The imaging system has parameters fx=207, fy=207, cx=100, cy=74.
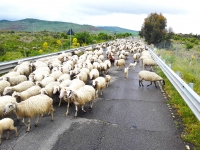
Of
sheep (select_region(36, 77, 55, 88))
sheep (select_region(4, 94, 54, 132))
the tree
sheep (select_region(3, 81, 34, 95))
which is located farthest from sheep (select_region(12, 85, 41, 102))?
the tree

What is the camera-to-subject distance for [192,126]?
5.86 m

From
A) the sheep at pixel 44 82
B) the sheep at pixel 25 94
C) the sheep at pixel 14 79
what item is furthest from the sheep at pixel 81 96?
the sheep at pixel 14 79

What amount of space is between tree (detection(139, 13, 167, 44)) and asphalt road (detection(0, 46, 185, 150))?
3471 cm

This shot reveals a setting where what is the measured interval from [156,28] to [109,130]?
125 ft

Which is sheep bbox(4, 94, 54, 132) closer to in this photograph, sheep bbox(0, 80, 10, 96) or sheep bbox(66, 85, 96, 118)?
sheep bbox(66, 85, 96, 118)

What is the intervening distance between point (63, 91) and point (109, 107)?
1757 millimetres

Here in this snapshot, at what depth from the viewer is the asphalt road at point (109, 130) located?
4965 millimetres

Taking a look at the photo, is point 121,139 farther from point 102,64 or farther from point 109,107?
point 102,64

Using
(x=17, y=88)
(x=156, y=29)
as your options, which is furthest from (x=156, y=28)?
(x=17, y=88)

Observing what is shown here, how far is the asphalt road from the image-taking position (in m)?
4.96

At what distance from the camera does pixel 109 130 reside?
5676mm

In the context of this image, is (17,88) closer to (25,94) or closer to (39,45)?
(25,94)

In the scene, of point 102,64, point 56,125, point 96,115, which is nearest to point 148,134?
point 96,115

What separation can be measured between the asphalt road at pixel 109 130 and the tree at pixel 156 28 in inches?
1366
